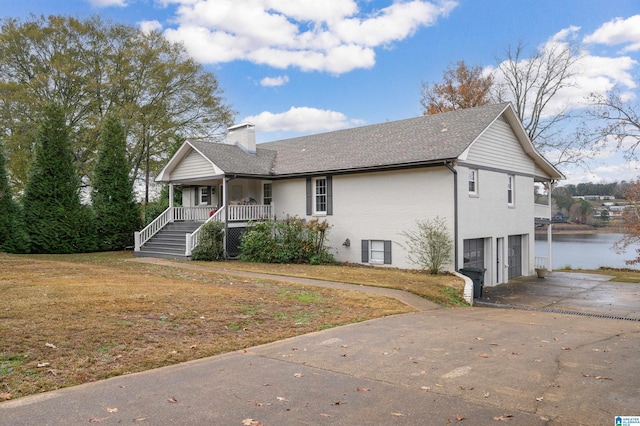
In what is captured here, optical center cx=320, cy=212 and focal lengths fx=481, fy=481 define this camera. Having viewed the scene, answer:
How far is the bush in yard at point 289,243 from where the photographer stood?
19516 mm

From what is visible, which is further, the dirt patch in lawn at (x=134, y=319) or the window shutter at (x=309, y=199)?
the window shutter at (x=309, y=199)

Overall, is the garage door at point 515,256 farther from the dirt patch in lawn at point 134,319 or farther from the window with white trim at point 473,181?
the dirt patch in lawn at point 134,319

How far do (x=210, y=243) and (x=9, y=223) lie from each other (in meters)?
9.88

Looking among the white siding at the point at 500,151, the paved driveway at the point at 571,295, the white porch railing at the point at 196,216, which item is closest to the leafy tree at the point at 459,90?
the white siding at the point at 500,151

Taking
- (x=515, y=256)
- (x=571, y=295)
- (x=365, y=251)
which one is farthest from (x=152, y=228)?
(x=571, y=295)

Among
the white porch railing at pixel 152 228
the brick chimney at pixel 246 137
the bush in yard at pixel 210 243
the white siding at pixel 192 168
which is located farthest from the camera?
the brick chimney at pixel 246 137

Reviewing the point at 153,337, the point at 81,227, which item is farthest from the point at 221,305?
the point at 81,227

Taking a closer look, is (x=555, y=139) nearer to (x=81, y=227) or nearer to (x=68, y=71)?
(x=81, y=227)

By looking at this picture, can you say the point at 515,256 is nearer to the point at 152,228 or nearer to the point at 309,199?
the point at 309,199

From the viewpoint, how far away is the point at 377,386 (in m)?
5.27

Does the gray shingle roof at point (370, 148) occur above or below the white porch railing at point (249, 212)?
above

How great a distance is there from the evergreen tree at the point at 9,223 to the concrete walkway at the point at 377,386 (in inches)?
775

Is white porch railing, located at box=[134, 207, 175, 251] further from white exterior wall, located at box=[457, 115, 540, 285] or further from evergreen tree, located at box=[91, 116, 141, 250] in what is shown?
white exterior wall, located at box=[457, 115, 540, 285]

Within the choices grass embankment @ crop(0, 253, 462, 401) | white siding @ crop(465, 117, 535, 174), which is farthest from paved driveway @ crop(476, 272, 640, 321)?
white siding @ crop(465, 117, 535, 174)
